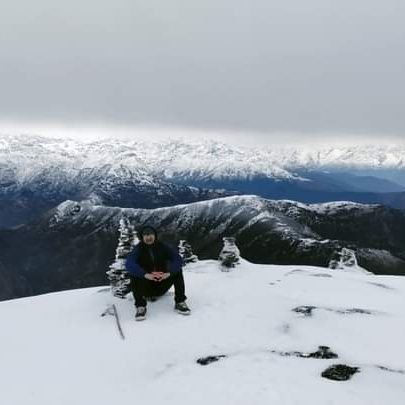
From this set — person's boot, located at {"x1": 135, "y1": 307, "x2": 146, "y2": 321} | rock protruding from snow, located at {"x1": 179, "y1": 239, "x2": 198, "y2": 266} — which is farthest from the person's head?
rock protruding from snow, located at {"x1": 179, "y1": 239, "x2": 198, "y2": 266}

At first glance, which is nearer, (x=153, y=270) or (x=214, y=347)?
(x=214, y=347)

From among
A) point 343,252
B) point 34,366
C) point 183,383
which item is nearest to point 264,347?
point 183,383

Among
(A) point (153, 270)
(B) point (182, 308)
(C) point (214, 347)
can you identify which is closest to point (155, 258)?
(A) point (153, 270)

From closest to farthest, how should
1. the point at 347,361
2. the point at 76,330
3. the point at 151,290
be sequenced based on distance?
the point at 347,361 → the point at 76,330 → the point at 151,290

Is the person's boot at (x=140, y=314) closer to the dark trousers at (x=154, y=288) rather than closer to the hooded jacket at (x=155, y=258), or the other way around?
the dark trousers at (x=154, y=288)

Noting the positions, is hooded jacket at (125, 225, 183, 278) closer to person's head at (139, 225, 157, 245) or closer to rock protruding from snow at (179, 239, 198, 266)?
person's head at (139, 225, 157, 245)

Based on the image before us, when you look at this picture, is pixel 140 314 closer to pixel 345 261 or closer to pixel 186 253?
pixel 186 253

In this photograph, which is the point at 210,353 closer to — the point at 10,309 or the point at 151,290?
the point at 151,290
